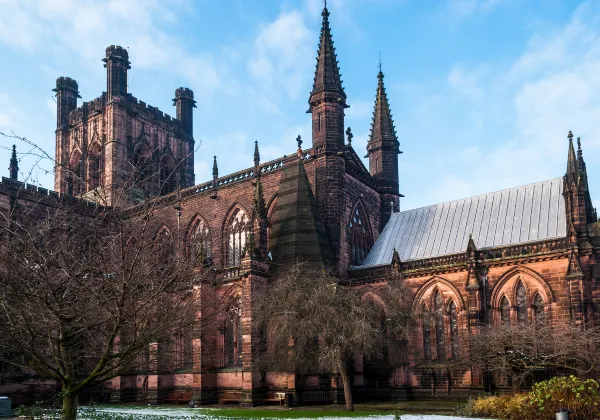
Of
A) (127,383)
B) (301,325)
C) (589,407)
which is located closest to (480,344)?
(301,325)

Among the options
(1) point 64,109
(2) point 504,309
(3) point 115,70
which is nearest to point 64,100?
(1) point 64,109

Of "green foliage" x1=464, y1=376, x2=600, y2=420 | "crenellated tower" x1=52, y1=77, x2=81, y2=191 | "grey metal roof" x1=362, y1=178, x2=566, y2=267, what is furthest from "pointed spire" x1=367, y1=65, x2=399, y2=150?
"crenellated tower" x1=52, y1=77, x2=81, y2=191

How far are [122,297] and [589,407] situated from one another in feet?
44.9

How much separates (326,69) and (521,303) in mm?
16235

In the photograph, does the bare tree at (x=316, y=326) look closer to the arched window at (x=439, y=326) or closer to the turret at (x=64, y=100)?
the arched window at (x=439, y=326)

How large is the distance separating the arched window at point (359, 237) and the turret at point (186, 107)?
24.3 meters

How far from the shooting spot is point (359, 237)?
3722 centimetres

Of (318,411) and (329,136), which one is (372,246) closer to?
(329,136)

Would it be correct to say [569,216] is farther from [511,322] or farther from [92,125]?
[92,125]

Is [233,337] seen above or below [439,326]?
below

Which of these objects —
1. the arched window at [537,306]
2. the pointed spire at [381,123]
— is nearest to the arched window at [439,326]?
the arched window at [537,306]

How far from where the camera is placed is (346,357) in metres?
25.9

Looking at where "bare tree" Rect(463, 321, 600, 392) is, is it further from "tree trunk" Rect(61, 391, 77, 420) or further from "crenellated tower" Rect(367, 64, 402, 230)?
"tree trunk" Rect(61, 391, 77, 420)

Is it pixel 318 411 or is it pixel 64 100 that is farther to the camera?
pixel 64 100
